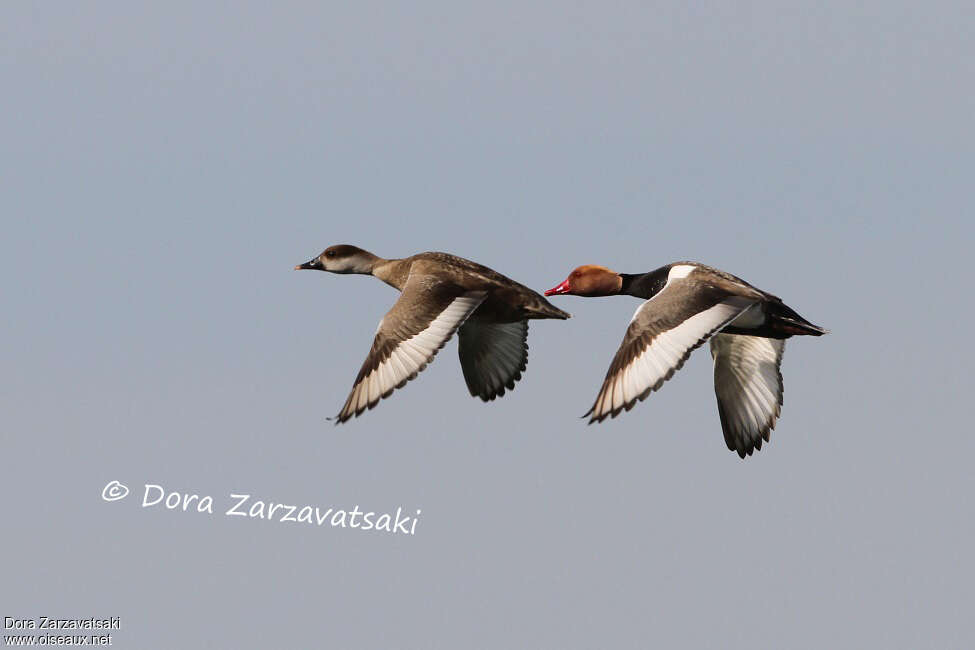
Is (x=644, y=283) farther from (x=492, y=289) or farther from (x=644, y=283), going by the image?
(x=492, y=289)

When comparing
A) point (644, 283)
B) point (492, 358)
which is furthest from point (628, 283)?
point (492, 358)

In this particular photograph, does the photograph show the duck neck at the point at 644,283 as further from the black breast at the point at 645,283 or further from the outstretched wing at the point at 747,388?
the outstretched wing at the point at 747,388

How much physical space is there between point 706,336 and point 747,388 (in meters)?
3.84

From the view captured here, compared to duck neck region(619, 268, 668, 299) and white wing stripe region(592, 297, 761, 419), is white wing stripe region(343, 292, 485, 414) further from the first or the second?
duck neck region(619, 268, 668, 299)

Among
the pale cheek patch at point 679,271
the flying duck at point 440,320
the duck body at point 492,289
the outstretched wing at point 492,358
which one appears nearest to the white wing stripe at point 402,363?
the flying duck at point 440,320

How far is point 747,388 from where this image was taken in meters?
20.6

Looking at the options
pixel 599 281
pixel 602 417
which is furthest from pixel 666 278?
pixel 602 417

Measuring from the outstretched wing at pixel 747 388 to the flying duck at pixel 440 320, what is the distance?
2.38 metres

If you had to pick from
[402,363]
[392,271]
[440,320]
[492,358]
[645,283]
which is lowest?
[402,363]

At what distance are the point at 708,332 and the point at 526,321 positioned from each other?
5568 millimetres

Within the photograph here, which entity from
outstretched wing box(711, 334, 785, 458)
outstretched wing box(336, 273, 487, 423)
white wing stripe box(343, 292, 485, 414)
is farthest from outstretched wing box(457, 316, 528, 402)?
white wing stripe box(343, 292, 485, 414)

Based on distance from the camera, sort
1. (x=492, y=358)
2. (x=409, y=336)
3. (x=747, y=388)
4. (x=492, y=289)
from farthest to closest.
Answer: (x=492, y=358), (x=747, y=388), (x=492, y=289), (x=409, y=336)

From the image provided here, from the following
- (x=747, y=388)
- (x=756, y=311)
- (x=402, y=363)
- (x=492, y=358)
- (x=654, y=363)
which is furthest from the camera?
(x=492, y=358)

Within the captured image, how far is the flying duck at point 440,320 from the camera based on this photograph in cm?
1823
